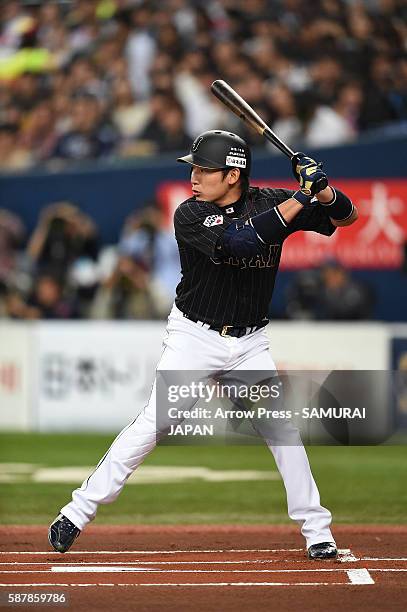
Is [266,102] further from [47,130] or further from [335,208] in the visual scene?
[335,208]

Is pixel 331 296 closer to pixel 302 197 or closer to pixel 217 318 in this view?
pixel 217 318

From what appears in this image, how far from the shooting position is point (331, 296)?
41.7ft

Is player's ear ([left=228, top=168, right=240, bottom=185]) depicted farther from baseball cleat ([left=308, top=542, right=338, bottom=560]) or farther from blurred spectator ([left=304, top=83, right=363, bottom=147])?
blurred spectator ([left=304, top=83, right=363, bottom=147])

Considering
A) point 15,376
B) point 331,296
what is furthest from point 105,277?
point 331,296

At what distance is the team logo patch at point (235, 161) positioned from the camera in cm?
536

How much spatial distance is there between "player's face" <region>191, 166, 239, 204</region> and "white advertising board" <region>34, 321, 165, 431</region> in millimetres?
7018

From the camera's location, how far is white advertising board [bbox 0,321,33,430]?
1285 cm

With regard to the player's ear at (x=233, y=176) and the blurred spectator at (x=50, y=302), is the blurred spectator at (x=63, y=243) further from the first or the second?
the player's ear at (x=233, y=176)

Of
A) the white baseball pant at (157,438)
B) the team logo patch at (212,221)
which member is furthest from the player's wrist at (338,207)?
the white baseball pant at (157,438)

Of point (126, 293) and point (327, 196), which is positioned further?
point (126, 293)

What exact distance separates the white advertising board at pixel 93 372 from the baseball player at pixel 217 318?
7.05 metres

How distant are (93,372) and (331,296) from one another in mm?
2704

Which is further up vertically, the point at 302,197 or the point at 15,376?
the point at 302,197

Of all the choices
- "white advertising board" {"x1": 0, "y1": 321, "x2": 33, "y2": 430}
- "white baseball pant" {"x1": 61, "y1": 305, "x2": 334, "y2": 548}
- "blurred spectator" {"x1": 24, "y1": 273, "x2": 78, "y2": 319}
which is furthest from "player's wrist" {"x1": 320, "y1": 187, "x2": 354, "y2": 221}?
"blurred spectator" {"x1": 24, "y1": 273, "x2": 78, "y2": 319}
